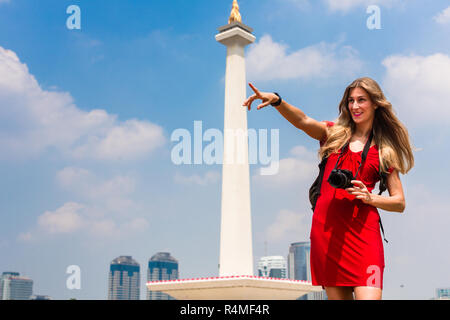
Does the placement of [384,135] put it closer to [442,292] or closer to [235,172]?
[235,172]

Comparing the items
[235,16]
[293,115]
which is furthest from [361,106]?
[235,16]

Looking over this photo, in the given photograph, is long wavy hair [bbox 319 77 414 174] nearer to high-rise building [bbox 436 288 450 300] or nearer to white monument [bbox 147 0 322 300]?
white monument [bbox 147 0 322 300]

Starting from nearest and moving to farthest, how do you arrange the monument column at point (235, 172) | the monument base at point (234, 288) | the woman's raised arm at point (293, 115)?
the woman's raised arm at point (293, 115)
the monument base at point (234, 288)
the monument column at point (235, 172)

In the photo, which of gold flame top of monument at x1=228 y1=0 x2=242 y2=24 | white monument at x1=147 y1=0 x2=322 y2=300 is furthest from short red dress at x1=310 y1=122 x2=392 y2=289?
gold flame top of monument at x1=228 y1=0 x2=242 y2=24

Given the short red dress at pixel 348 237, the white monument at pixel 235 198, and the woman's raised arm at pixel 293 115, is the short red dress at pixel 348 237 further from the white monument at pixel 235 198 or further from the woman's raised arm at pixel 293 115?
the white monument at pixel 235 198

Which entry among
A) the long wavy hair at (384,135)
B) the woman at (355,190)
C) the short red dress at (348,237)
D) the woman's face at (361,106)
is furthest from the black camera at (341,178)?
the woman's face at (361,106)

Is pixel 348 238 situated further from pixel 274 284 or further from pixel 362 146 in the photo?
pixel 274 284

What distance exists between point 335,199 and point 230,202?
31.0 m

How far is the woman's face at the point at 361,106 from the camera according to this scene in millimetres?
4156

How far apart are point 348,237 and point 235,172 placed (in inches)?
1229

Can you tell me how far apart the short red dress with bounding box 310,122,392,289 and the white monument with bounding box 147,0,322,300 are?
2981 centimetres

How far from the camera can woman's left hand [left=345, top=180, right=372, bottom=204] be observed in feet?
12.1
